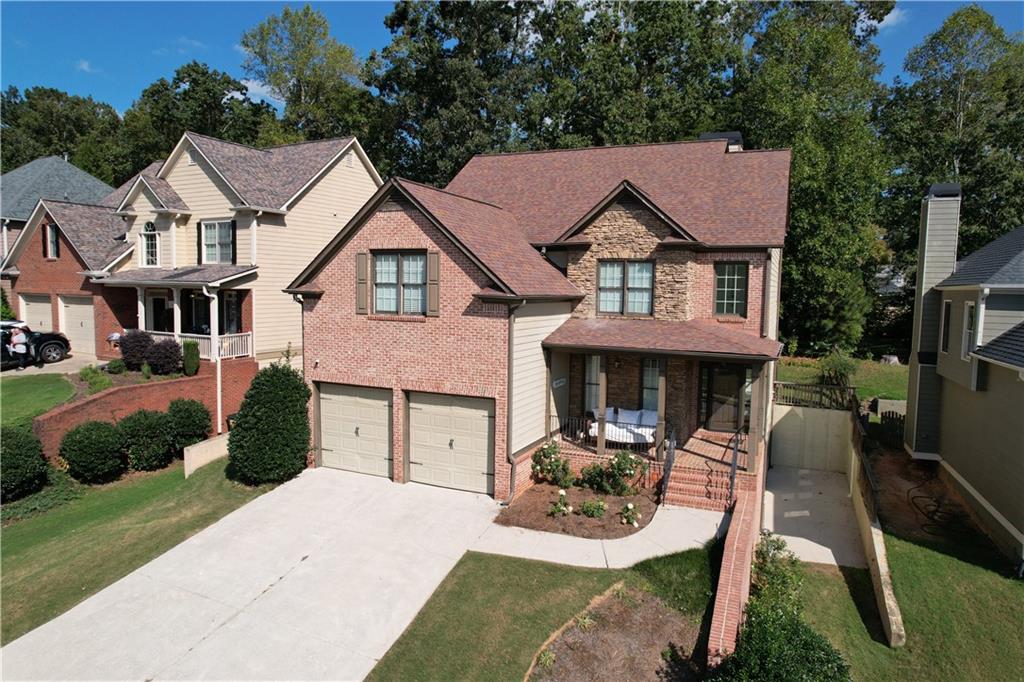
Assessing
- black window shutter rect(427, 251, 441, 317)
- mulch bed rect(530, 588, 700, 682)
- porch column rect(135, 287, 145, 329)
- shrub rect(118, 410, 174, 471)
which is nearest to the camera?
mulch bed rect(530, 588, 700, 682)

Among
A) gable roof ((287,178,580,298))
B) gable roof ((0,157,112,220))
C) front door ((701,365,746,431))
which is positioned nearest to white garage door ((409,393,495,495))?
gable roof ((287,178,580,298))

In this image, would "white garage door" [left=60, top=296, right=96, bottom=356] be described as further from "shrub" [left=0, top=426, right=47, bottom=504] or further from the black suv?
"shrub" [left=0, top=426, right=47, bottom=504]

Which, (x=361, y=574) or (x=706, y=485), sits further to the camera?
(x=706, y=485)

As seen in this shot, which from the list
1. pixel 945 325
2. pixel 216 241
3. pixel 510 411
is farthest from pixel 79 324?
pixel 945 325

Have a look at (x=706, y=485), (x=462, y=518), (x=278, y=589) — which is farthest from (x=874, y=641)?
(x=278, y=589)

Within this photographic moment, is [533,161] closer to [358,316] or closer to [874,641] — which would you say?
[358,316]

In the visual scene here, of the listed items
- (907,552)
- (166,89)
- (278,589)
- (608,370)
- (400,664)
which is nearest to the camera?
(400,664)
